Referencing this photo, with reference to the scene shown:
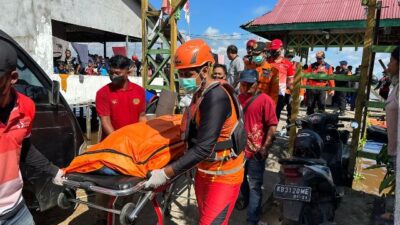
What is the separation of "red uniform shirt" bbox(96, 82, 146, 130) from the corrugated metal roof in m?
Answer: 8.71

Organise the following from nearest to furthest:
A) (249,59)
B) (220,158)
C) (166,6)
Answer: (220,158)
(249,59)
(166,6)

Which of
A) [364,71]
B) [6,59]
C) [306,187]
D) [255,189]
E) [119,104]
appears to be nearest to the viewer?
[6,59]

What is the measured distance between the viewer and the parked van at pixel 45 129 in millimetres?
3158

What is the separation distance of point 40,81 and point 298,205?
9.32 feet

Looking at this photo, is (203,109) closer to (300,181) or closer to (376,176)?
(300,181)

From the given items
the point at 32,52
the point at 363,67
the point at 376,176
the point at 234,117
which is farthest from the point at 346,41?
the point at 234,117

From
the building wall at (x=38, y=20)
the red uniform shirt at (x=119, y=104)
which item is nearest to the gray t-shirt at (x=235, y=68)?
the red uniform shirt at (x=119, y=104)

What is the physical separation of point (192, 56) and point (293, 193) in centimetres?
162

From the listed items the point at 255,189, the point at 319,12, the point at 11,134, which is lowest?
the point at 255,189

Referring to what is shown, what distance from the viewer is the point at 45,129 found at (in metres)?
3.26

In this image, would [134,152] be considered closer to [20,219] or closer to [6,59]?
[20,219]

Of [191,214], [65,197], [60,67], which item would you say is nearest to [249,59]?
[191,214]

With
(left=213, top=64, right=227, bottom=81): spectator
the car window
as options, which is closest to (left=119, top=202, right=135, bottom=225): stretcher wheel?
the car window

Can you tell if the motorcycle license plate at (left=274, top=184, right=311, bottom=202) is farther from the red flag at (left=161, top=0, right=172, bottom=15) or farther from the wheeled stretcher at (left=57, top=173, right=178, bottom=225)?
the red flag at (left=161, top=0, right=172, bottom=15)
